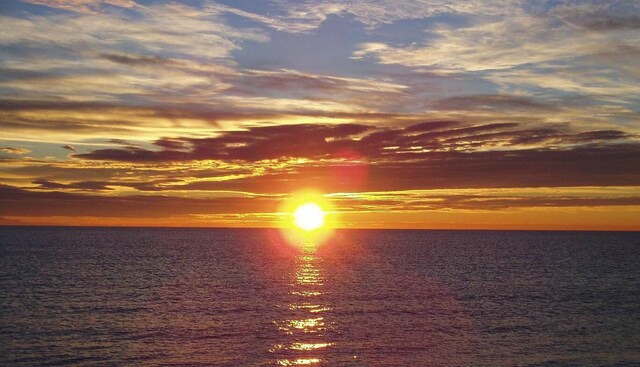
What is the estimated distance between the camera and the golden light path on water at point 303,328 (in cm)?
4297

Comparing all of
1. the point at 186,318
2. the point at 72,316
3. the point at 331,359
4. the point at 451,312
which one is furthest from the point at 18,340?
the point at 451,312

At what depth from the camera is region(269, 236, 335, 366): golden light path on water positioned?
42969 mm

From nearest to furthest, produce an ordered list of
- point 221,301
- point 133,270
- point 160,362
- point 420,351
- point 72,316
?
point 160,362
point 420,351
point 72,316
point 221,301
point 133,270

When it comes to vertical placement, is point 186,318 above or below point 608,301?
below

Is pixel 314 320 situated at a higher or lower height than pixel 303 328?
higher

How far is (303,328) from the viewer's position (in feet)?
175

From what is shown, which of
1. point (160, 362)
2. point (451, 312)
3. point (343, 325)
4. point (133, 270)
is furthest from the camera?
point (133, 270)

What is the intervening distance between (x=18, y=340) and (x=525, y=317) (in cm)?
4603

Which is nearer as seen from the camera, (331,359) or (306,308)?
(331,359)

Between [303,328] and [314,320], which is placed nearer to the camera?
[303,328]

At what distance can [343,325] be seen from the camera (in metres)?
54.2

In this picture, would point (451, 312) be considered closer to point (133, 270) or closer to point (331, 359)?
point (331, 359)

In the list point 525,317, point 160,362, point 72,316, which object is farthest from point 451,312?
point 72,316

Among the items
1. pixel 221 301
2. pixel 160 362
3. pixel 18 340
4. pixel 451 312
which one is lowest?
pixel 160 362
